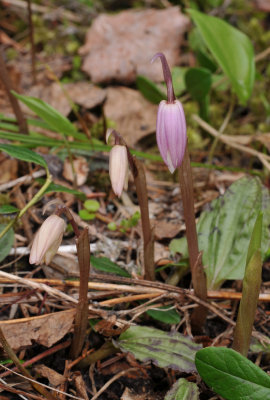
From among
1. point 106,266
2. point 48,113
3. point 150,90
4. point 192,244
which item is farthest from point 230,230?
point 150,90

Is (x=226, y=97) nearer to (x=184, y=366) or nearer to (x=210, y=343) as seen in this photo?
(x=210, y=343)

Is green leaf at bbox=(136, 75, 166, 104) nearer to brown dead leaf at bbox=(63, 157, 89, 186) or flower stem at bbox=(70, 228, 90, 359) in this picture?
brown dead leaf at bbox=(63, 157, 89, 186)

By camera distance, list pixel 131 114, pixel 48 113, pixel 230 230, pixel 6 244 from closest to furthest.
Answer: pixel 6 244 < pixel 230 230 < pixel 48 113 < pixel 131 114

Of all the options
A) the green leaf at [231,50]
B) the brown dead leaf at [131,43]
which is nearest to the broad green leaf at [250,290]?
the green leaf at [231,50]

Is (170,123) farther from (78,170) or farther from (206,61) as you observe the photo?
(206,61)

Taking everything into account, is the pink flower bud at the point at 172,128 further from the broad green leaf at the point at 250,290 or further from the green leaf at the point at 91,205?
the green leaf at the point at 91,205

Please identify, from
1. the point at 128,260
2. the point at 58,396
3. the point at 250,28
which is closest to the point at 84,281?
the point at 58,396
